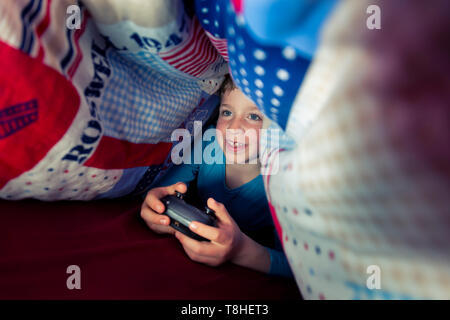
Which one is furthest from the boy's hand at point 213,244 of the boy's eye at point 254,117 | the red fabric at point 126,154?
the boy's eye at point 254,117

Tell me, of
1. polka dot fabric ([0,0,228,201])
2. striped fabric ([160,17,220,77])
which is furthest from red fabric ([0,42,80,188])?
striped fabric ([160,17,220,77])

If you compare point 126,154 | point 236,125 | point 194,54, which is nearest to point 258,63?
point 194,54

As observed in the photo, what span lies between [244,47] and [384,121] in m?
0.20

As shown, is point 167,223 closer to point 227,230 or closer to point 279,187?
point 227,230

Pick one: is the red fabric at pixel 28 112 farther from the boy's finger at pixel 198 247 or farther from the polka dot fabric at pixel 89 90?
the boy's finger at pixel 198 247

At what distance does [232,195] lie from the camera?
87 cm

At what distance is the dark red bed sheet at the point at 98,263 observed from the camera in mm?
352

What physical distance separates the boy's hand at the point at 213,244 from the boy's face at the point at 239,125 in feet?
1.08

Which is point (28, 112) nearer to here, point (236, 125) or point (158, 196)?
point (158, 196)

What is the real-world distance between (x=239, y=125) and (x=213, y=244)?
41 cm

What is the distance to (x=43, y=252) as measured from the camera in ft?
1.25

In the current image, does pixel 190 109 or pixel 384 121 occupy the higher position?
pixel 384 121
